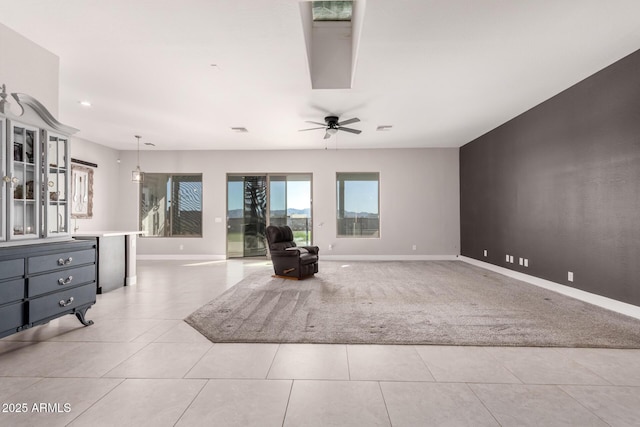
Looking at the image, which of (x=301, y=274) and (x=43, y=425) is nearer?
(x=43, y=425)

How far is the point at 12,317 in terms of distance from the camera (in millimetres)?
2480

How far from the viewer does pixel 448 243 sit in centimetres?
835

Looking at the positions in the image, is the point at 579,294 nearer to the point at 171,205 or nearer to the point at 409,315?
the point at 409,315

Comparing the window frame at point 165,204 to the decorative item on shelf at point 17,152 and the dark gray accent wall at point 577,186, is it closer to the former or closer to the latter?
the decorative item on shelf at point 17,152

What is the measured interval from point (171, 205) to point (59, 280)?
5988 mm

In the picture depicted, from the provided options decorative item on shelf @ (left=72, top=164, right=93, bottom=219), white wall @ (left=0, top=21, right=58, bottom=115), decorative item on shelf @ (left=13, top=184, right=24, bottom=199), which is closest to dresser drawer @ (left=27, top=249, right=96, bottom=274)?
decorative item on shelf @ (left=13, top=184, right=24, bottom=199)

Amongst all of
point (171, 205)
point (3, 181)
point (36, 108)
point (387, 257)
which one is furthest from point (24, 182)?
point (387, 257)

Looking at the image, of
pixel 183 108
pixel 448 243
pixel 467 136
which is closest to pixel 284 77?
pixel 183 108

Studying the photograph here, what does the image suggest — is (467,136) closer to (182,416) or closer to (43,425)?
(182,416)

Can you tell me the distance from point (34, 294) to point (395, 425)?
3003mm

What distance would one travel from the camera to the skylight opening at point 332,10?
3967 mm

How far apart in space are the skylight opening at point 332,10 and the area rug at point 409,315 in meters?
3.73

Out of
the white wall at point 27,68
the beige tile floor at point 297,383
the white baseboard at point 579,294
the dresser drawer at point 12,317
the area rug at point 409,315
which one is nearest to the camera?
the beige tile floor at point 297,383

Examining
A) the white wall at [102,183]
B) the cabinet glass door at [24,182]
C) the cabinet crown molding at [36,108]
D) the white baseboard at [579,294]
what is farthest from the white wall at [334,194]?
the cabinet glass door at [24,182]
